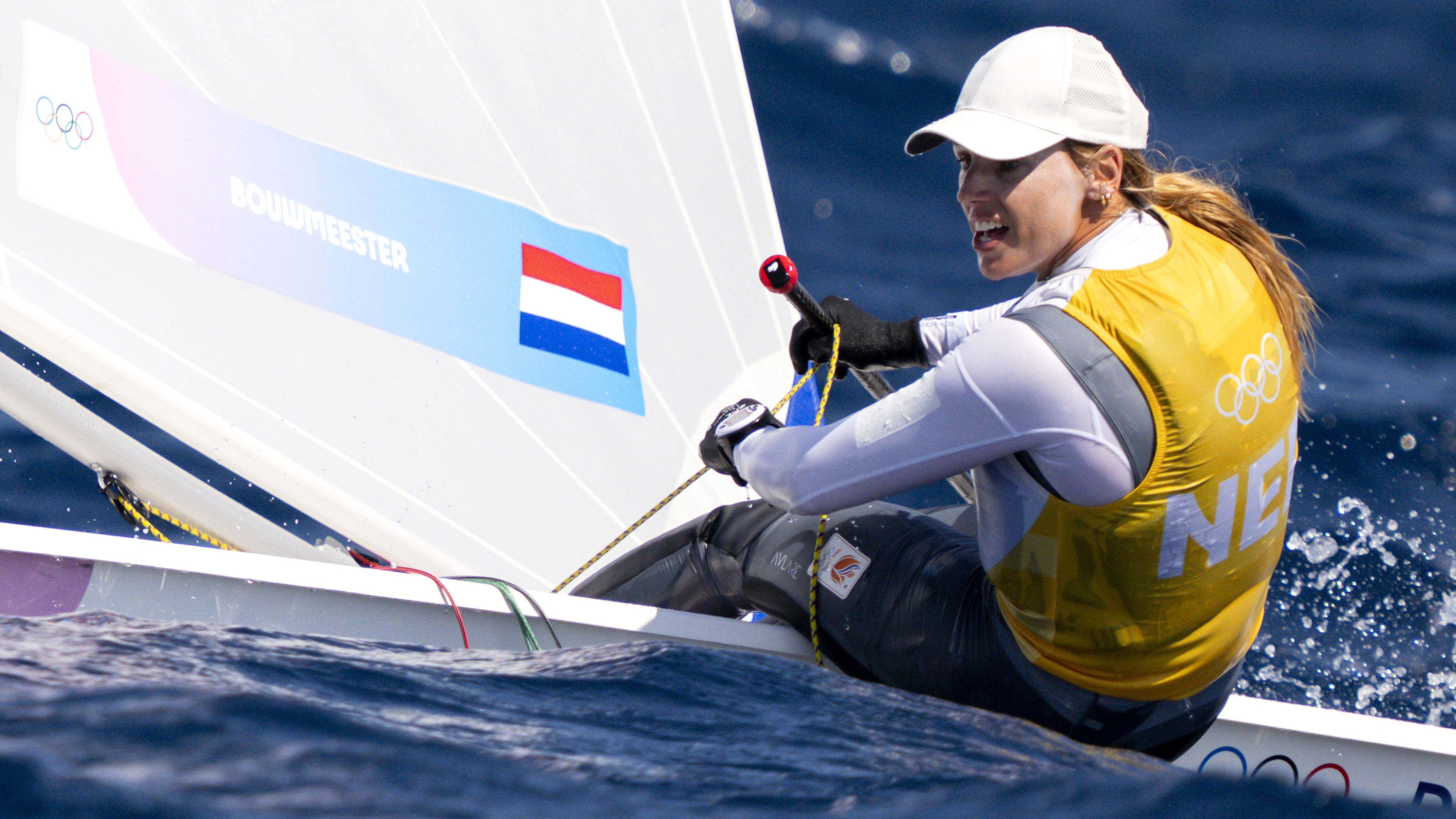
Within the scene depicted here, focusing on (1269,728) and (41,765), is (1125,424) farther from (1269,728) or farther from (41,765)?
(41,765)

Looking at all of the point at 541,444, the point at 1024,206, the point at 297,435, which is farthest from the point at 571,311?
the point at 1024,206

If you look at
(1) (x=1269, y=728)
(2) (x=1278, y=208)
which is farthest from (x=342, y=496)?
(2) (x=1278, y=208)

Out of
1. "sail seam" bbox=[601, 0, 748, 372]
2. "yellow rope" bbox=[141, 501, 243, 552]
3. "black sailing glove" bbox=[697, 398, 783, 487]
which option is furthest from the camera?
"sail seam" bbox=[601, 0, 748, 372]

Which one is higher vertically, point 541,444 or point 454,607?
point 541,444

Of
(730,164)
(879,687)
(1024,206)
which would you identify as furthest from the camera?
(730,164)

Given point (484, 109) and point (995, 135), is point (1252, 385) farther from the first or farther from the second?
point (484, 109)

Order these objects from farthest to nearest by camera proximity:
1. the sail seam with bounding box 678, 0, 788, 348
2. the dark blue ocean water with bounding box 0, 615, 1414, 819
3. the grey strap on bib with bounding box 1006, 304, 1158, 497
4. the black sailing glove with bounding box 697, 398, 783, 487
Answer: the sail seam with bounding box 678, 0, 788, 348, the black sailing glove with bounding box 697, 398, 783, 487, the grey strap on bib with bounding box 1006, 304, 1158, 497, the dark blue ocean water with bounding box 0, 615, 1414, 819

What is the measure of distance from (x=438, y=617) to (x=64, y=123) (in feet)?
2.36

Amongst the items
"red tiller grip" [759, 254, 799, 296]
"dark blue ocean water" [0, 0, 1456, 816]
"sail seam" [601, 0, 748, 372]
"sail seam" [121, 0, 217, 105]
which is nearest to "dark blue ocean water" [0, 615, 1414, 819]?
"dark blue ocean water" [0, 0, 1456, 816]

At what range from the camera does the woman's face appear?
122 centimetres

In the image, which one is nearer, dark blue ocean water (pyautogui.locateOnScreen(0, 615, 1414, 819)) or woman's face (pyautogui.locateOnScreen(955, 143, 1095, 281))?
dark blue ocean water (pyautogui.locateOnScreen(0, 615, 1414, 819))

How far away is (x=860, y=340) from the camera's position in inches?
63.2

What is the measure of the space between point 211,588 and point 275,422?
30 cm

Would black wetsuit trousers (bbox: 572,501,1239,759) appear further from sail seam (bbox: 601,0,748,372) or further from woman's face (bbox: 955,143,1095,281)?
sail seam (bbox: 601,0,748,372)
